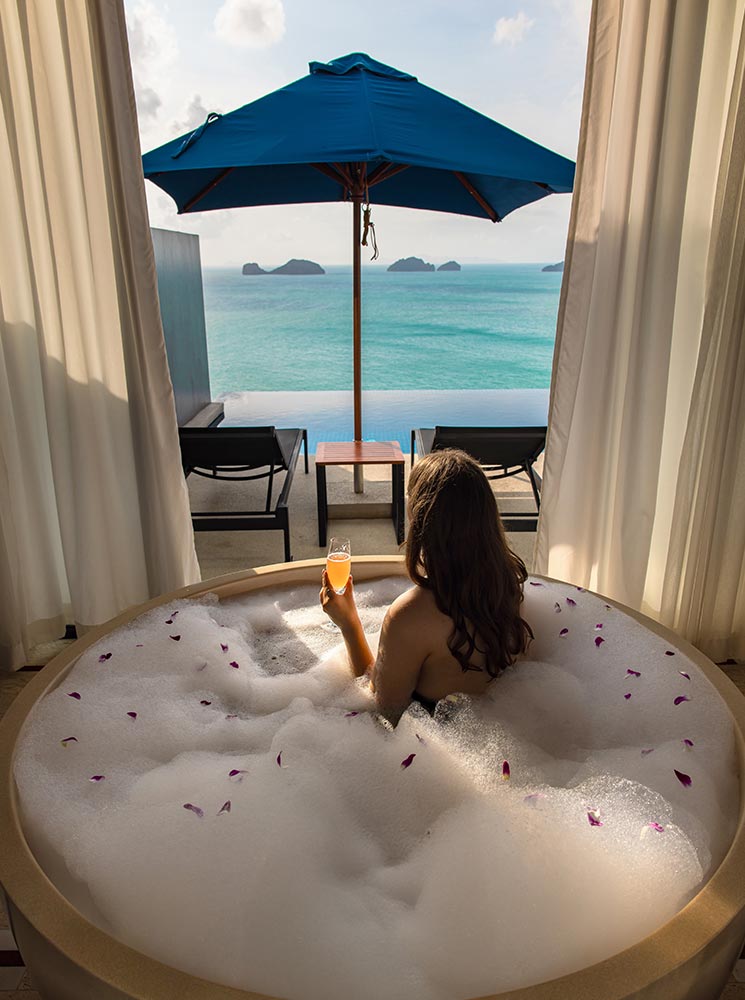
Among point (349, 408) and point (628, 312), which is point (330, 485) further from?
point (349, 408)

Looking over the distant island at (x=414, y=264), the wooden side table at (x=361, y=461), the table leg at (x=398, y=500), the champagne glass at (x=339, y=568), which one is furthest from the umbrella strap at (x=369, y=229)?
Result: the distant island at (x=414, y=264)

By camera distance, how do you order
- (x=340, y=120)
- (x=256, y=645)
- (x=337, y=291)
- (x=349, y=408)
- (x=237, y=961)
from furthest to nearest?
(x=337, y=291), (x=349, y=408), (x=340, y=120), (x=256, y=645), (x=237, y=961)

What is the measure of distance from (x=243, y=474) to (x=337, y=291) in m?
24.6

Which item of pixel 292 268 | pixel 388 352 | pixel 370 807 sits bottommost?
pixel 388 352

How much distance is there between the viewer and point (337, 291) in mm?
27703

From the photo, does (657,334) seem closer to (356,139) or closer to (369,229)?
(356,139)

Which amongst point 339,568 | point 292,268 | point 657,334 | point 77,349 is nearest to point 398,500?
point 657,334

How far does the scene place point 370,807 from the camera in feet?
3.99

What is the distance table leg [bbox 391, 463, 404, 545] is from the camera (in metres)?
3.53

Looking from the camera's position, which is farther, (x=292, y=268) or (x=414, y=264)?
(x=292, y=268)

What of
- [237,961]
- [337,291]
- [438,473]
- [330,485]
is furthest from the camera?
[337,291]

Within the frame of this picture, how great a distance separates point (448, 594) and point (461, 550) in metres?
0.09

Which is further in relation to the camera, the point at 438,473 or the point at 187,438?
the point at 187,438

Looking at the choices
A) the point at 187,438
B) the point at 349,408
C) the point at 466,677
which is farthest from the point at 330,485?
the point at 349,408
